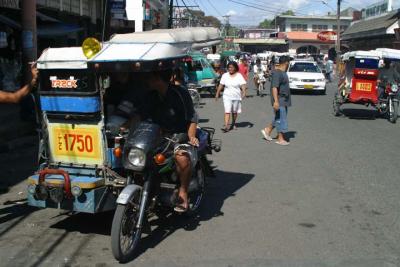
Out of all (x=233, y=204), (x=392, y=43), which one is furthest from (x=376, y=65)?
(x=392, y=43)

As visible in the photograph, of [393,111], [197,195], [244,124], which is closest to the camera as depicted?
[197,195]

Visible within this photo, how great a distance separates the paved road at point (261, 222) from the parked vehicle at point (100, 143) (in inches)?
15.5

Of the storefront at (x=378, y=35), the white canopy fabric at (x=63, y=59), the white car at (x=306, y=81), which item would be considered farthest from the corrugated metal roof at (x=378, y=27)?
the white canopy fabric at (x=63, y=59)

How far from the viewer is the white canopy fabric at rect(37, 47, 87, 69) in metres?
5.20

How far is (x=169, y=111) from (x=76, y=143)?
3.39ft

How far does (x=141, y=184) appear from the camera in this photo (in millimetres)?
5191

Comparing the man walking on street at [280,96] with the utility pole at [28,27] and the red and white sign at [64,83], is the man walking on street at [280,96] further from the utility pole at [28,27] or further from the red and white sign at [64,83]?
the red and white sign at [64,83]

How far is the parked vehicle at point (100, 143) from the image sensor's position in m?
4.91

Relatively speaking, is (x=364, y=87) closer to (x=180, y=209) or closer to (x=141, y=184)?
(x=180, y=209)

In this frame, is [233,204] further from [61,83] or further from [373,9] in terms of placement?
[373,9]

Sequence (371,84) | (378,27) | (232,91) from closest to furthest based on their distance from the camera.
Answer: (232,91)
(371,84)
(378,27)

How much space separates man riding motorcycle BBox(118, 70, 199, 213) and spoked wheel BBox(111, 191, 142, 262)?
0.65 metres

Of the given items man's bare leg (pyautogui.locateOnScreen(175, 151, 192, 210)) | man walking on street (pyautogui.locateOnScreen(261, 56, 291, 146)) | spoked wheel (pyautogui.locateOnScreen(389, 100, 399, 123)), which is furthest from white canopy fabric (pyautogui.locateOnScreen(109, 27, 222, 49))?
spoked wheel (pyautogui.locateOnScreen(389, 100, 399, 123))

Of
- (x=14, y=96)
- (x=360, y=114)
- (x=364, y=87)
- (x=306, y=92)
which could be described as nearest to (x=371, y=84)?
(x=364, y=87)
